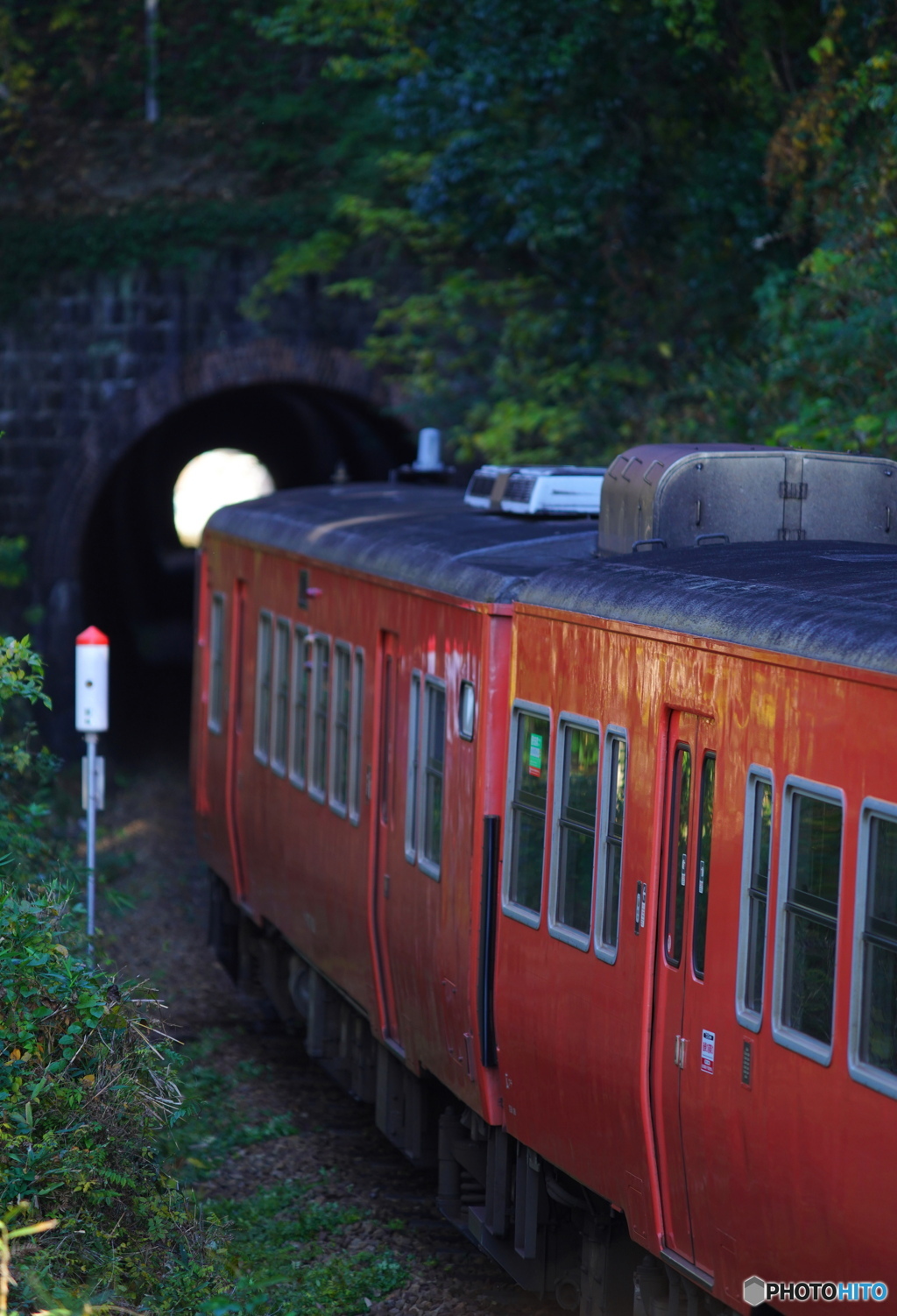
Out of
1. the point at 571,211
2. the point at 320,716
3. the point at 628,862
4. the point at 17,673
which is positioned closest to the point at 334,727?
the point at 320,716

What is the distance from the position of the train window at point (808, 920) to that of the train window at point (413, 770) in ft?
12.1

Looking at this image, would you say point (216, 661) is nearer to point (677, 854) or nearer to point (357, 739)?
point (357, 739)

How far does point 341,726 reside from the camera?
33.7ft

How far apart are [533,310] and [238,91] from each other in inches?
219

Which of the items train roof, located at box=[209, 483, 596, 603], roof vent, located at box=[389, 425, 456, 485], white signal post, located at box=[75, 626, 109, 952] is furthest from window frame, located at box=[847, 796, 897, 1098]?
roof vent, located at box=[389, 425, 456, 485]

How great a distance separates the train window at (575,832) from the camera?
6.68 meters

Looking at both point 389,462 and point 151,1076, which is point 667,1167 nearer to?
point 151,1076

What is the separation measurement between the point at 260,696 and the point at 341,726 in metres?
2.35

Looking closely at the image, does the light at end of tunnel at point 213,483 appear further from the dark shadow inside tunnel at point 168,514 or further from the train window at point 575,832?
the train window at point 575,832

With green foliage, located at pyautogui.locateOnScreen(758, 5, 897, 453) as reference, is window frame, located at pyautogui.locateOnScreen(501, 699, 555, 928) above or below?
below

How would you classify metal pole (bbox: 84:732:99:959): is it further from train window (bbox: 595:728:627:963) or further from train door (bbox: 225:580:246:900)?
train window (bbox: 595:728:627:963)

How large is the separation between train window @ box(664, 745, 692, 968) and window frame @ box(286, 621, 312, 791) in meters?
5.34

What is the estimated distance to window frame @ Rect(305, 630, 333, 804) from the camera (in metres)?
10.5

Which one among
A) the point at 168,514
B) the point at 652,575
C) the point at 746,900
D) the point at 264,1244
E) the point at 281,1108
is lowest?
the point at 281,1108
